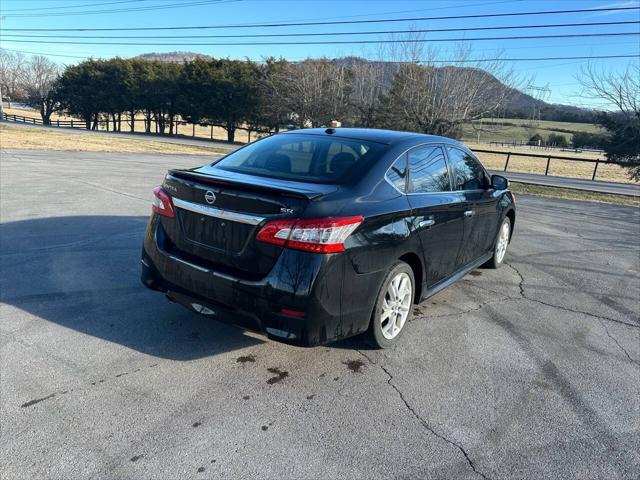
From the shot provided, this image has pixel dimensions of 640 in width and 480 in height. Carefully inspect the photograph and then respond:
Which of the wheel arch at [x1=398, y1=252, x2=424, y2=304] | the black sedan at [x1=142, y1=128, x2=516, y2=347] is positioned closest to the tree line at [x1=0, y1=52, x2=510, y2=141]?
the black sedan at [x1=142, y1=128, x2=516, y2=347]

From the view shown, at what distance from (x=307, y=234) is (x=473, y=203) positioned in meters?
2.57

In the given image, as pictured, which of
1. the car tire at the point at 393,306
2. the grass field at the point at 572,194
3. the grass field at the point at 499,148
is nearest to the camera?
the car tire at the point at 393,306

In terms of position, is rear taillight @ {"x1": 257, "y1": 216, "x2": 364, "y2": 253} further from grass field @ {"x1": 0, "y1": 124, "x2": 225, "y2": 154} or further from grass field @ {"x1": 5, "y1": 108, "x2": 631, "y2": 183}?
grass field @ {"x1": 5, "y1": 108, "x2": 631, "y2": 183}

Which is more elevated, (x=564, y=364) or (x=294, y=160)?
(x=294, y=160)

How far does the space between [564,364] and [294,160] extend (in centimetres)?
272

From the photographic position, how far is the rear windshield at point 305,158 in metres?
3.57

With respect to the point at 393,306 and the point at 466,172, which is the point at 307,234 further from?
the point at 466,172

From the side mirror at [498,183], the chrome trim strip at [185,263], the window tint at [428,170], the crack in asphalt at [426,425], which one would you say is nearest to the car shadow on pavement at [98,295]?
the chrome trim strip at [185,263]

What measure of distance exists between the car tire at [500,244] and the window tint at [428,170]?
5.95 feet

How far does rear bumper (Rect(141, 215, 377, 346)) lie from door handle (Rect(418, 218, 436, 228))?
0.81 meters

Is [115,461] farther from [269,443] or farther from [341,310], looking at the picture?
[341,310]

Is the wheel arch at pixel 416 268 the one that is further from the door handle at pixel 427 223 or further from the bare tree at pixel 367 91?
the bare tree at pixel 367 91

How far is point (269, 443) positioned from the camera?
2584 mm

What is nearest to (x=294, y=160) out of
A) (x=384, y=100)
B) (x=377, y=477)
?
(x=377, y=477)
